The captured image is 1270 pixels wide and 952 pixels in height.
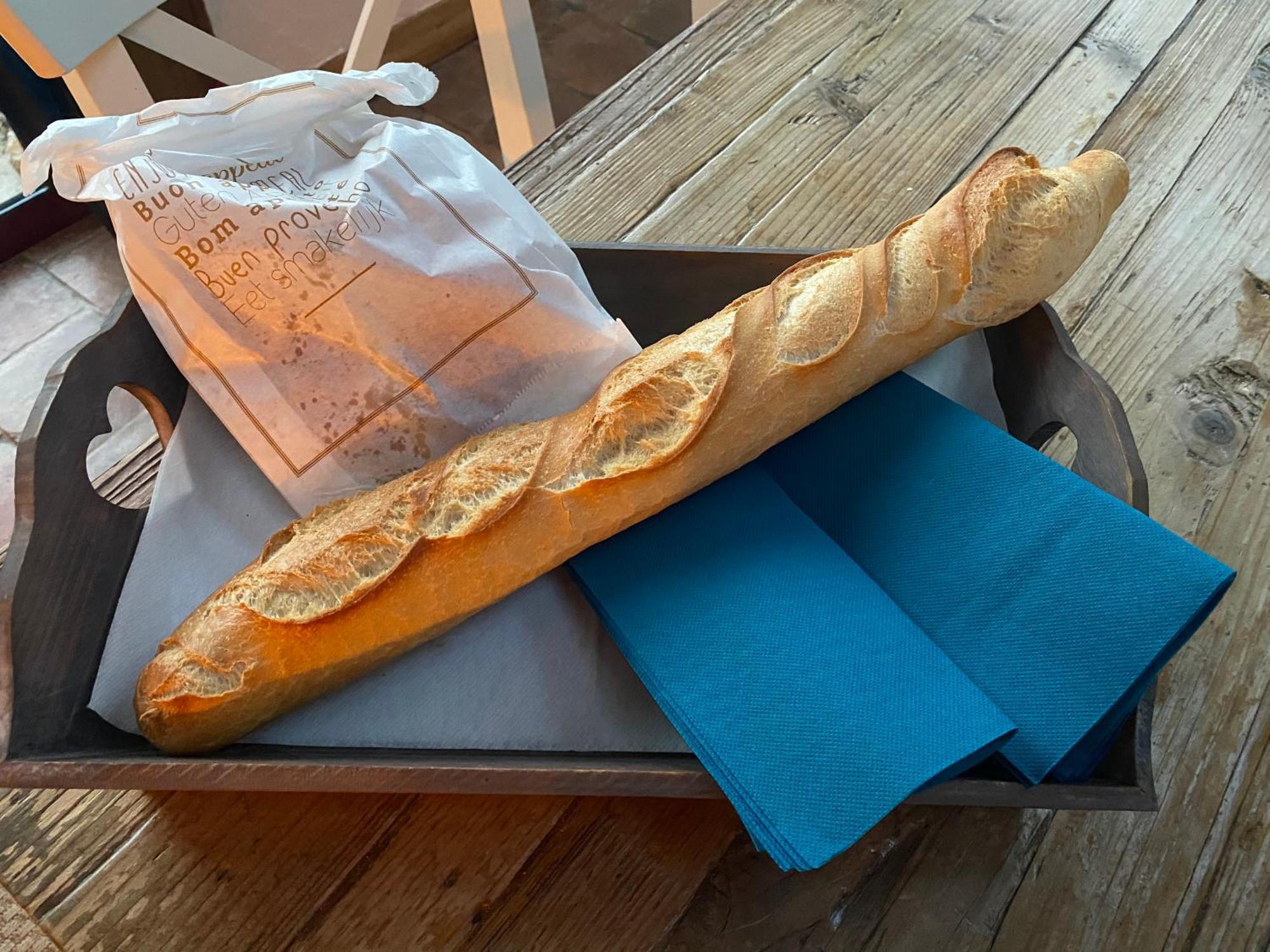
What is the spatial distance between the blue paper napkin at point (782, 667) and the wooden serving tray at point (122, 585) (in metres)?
0.03

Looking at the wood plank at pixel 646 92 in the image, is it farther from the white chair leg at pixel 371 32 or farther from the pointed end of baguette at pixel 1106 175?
the pointed end of baguette at pixel 1106 175

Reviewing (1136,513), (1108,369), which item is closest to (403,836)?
(1136,513)

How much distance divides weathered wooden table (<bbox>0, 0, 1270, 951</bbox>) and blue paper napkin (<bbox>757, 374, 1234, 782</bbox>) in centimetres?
13

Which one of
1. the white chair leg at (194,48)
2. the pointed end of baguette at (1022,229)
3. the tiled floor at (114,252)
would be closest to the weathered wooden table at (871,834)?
the pointed end of baguette at (1022,229)

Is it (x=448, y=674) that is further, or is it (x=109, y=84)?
(x=109, y=84)

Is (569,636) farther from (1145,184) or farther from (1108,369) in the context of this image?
(1145,184)

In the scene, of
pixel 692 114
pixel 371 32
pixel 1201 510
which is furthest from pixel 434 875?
pixel 371 32

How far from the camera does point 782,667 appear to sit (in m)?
0.57

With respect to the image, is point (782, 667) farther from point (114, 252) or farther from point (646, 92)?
point (114, 252)

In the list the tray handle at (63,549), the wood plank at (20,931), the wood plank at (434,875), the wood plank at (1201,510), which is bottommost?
the wood plank at (1201,510)

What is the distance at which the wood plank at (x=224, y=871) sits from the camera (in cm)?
59

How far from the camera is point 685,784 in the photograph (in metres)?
0.53

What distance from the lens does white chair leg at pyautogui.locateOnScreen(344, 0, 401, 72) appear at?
1.28 meters

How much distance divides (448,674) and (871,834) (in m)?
0.32
